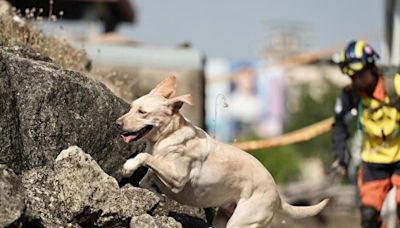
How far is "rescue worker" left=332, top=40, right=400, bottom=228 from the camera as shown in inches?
328

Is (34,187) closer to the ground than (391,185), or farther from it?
farther from it

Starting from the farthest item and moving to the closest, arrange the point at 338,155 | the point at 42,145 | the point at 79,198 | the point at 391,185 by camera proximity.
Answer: the point at 338,155
the point at 391,185
the point at 42,145
the point at 79,198

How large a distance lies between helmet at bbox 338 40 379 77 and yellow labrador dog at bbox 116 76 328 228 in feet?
6.79

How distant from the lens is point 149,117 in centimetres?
616

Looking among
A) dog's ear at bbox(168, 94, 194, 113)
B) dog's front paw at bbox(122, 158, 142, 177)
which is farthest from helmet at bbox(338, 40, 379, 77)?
dog's front paw at bbox(122, 158, 142, 177)

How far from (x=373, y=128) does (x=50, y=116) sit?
2930 mm

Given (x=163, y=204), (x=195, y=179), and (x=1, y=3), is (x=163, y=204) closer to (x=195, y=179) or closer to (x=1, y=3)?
(x=195, y=179)

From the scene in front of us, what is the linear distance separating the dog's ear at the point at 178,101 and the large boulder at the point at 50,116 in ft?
2.26

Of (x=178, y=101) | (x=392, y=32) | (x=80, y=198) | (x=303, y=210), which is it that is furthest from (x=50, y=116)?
(x=392, y=32)

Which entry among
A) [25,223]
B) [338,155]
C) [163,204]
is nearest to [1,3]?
[338,155]

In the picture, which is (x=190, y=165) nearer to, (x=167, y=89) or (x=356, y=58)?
(x=167, y=89)

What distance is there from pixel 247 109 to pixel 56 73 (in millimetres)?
76919

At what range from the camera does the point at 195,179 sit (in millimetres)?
6289

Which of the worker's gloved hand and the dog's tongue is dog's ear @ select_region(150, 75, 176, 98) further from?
the worker's gloved hand
